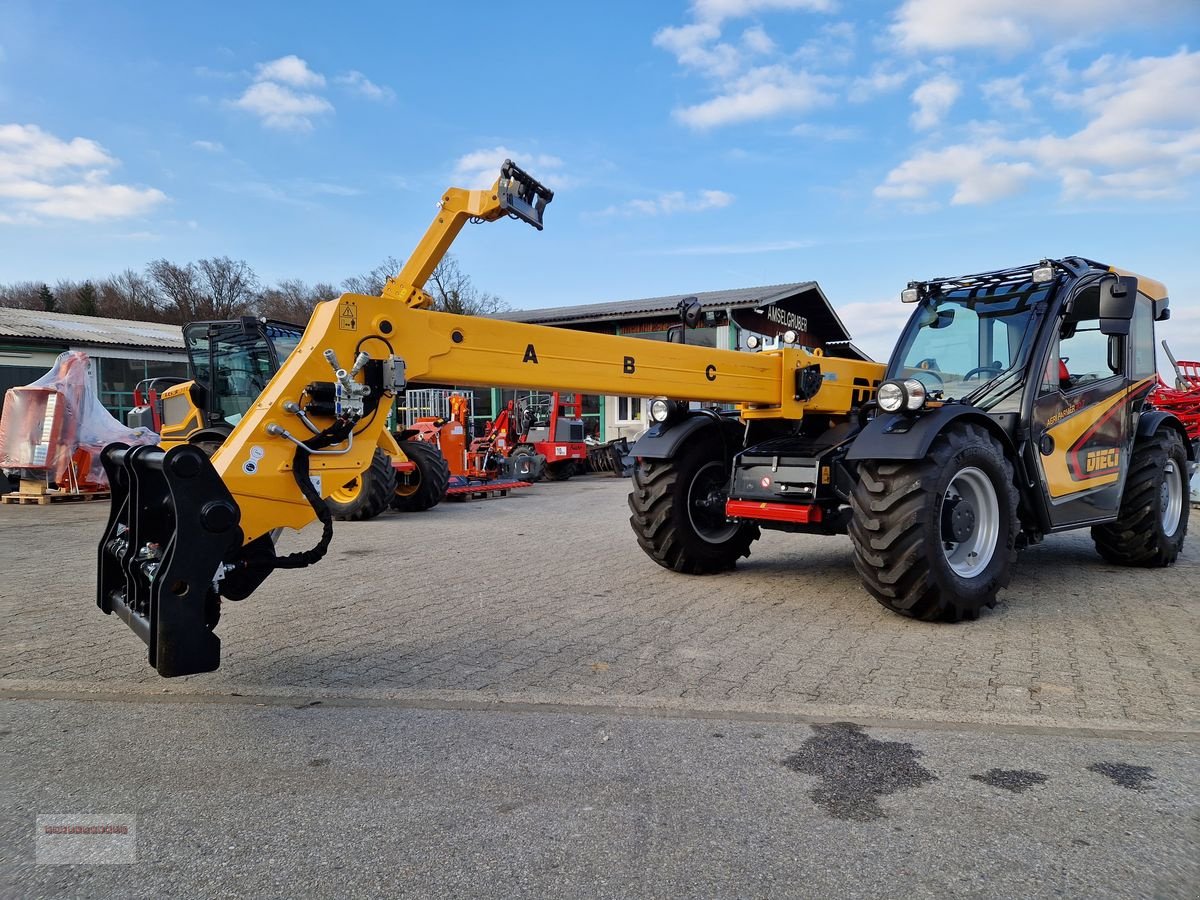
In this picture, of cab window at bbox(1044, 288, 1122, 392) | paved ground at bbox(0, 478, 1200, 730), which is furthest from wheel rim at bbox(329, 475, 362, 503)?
cab window at bbox(1044, 288, 1122, 392)

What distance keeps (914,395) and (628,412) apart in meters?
18.5

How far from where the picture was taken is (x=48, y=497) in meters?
13.7

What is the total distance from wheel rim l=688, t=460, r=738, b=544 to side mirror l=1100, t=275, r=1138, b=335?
3.08m

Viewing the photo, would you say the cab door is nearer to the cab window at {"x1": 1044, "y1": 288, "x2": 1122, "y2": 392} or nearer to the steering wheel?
the cab window at {"x1": 1044, "y1": 288, "x2": 1122, "y2": 392}

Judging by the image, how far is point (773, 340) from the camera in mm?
6836

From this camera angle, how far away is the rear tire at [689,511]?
22.5 feet

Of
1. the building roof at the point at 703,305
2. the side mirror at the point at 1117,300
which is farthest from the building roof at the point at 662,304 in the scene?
→ the side mirror at the point at 1117,300

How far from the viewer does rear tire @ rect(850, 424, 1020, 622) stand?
203 inches

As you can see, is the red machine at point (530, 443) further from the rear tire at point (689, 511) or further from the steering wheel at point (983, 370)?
the steering wheel at point (983, 370)

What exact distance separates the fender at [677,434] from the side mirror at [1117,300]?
9.40ft

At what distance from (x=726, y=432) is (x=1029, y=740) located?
13.1 ft

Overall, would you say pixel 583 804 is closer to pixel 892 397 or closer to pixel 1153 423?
pixel 892 397

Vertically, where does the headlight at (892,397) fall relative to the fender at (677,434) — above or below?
above

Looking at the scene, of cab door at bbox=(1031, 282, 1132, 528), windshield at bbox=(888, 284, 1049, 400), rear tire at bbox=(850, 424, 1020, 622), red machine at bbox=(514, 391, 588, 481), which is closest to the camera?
rear tire at bbox=(850, 424, 1020, 622)
